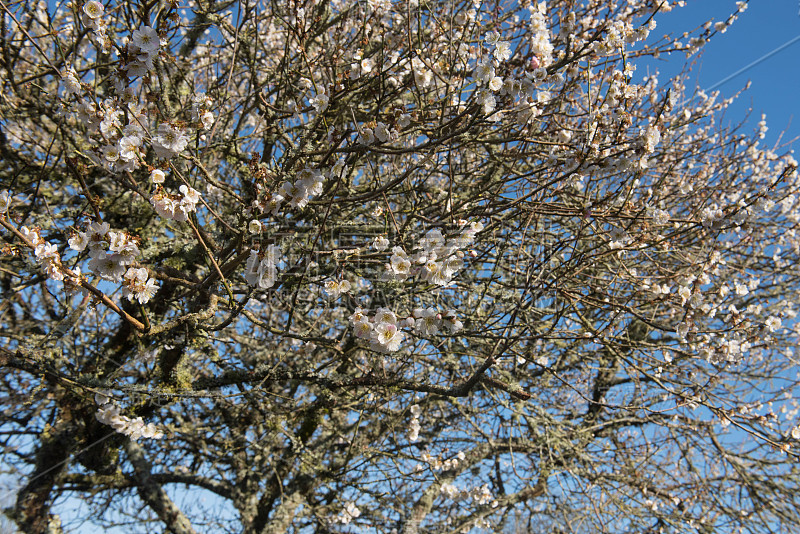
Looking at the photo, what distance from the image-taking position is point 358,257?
2670mm

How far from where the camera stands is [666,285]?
12.4 feet

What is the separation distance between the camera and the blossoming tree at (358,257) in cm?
247

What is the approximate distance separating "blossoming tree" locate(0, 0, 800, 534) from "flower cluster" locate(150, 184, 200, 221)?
1cm

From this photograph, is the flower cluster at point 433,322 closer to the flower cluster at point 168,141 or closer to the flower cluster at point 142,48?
the flower cluster at point 168,141

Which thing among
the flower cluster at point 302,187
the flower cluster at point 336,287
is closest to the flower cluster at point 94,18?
the flower cluster at point 302,187

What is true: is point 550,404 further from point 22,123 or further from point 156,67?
point 22,123

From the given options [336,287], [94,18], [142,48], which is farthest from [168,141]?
[336,287]

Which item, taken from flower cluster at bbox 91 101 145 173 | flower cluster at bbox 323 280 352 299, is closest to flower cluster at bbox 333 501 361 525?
flower cluster at bbox 323 280 352 299

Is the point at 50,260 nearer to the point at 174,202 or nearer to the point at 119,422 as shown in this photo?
the point at 174,202

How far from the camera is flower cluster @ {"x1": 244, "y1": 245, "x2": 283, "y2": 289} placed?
2270 mm

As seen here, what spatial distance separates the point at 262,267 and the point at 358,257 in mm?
567

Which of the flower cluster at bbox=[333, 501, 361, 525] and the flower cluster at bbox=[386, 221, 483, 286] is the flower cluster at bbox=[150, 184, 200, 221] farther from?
the flower cluster at bbox=[333, 501, 361, 525]

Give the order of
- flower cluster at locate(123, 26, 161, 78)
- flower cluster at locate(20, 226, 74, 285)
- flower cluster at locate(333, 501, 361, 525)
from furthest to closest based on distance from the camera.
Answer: flower cluster at locate(333, 501, 361, 525), flower cluster at locate(123, 26, 161, 78), flower cluster at locate(20, 226, 74, 285)

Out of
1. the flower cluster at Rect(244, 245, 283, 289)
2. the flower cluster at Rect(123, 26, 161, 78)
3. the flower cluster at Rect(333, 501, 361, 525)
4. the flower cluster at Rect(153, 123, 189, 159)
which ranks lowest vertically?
the flower cluster at Rect(333, 501, 361, 525)
